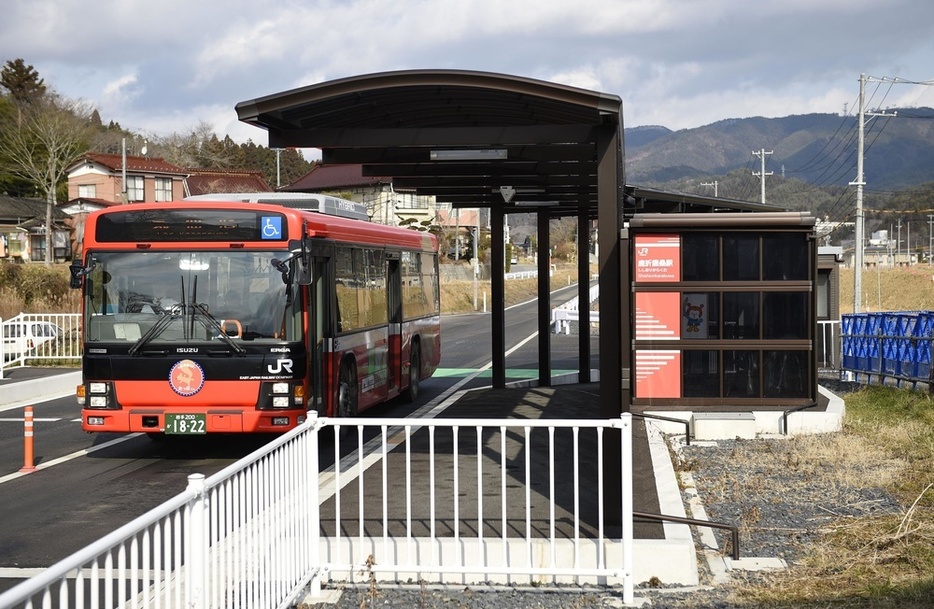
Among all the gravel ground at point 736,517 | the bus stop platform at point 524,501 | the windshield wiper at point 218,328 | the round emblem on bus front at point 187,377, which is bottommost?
the gravel ground at point 736,517

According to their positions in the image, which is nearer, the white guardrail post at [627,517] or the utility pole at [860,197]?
the white guardrail post at [627,517]

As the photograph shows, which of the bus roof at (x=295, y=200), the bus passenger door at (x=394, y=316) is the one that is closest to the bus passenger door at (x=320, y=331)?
the bus roof at (x=295, y=200)

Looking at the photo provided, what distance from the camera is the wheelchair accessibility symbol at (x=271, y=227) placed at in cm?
1217

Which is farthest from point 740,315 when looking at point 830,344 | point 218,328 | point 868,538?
point 830,344

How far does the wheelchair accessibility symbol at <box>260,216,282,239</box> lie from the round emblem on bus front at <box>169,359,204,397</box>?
1.70 m

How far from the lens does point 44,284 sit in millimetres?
35594

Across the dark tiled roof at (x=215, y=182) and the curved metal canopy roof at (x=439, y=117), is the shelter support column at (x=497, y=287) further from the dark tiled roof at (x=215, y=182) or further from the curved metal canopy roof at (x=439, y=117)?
the dark tiled roof at (x=215, y=182)

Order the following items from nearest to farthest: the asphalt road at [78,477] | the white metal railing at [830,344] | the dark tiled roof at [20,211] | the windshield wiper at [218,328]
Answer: the asphalt road at [78,477], the windshield wiper at [218,328], the white metal railing at [830,344], the dark tiled roof at [20,211]

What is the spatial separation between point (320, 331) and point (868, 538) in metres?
7.18

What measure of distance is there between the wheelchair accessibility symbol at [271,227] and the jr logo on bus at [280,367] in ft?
4.77

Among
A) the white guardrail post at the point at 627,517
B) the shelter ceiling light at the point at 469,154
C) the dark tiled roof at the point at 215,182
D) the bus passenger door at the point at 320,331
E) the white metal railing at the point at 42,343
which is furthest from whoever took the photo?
the dark tiled roof at the point at 215,182

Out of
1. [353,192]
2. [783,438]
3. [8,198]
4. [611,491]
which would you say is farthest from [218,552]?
[353,192]

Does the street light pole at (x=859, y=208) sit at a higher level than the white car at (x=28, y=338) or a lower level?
higher

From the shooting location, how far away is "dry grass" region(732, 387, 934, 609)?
6570mm
